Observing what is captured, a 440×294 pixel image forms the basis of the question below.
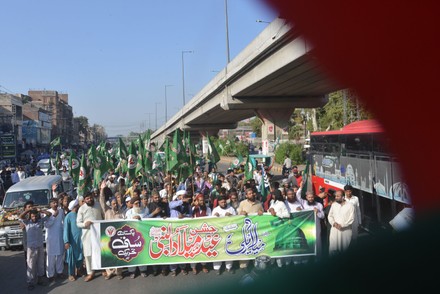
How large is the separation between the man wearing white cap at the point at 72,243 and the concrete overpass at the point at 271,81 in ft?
19.8

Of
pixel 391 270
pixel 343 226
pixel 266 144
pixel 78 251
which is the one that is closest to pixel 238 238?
pixel 343 226

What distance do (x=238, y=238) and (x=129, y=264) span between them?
2044 mm

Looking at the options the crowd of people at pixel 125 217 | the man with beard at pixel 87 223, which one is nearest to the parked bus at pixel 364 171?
the crowd of people at pixel 125 217

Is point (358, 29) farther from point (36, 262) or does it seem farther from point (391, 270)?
point (36, 262)

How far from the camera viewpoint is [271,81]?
16.8 meters

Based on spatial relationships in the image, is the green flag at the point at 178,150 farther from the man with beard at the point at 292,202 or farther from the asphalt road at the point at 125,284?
the man with beard at the point at 292,202

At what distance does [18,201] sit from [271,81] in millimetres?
10666

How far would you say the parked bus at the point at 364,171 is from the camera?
923 cm

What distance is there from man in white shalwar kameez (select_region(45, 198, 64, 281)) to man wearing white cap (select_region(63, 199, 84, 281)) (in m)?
0.16

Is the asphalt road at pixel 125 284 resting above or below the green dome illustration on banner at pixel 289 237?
below

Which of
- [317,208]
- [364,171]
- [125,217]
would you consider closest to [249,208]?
[317,208]

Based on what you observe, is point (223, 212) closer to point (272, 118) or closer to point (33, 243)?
point (33, 243)

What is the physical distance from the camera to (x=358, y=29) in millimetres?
2773

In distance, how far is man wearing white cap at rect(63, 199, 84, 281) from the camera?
23.8 feet
